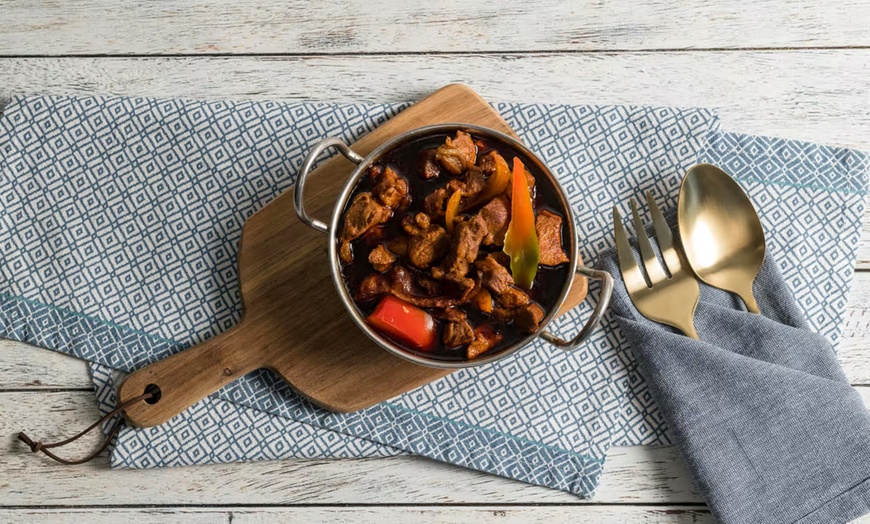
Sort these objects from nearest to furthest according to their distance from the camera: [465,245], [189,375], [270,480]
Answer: [465,245] < [189,375] < [270,480]

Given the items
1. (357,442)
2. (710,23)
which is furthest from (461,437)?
(710,23)

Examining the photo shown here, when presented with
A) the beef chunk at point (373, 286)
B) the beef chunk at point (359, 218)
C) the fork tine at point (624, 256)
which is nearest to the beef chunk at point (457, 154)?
the beef chunk at point (359, 218)

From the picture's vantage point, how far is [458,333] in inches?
54.4

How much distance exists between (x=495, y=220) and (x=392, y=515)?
2.40ft

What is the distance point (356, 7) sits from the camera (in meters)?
1.71

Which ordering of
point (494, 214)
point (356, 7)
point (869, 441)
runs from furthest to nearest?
1. point (356, 7)
2. point (869, 441)
3. point (494, 214)

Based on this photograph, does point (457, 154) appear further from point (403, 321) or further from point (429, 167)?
point (403, 321)

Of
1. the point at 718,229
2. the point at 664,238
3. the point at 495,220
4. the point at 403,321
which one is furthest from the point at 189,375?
the point at 718,229

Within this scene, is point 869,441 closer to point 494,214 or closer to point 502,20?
point 494,214

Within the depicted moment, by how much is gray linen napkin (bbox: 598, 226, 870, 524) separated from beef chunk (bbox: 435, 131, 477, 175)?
1.66 feet

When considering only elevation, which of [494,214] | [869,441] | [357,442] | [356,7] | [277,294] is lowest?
[357,442]

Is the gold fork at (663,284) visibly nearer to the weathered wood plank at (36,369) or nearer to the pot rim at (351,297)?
the pot rim at (351,297)

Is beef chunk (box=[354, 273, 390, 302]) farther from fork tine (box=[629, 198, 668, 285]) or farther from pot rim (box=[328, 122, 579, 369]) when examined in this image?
fork tine (box=[629, 198, 668, 285])

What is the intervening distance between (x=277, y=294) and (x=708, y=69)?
3.65 feet
